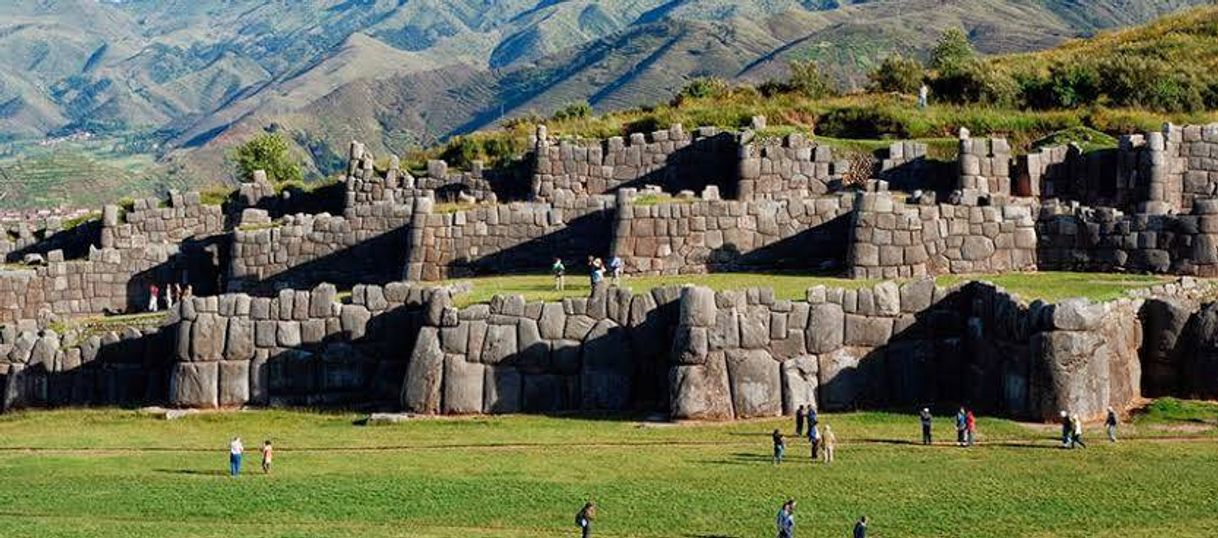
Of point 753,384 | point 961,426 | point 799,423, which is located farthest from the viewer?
point 753,384

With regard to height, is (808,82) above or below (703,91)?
below

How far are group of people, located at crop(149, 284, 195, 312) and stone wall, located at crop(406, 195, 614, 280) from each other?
26.0ft

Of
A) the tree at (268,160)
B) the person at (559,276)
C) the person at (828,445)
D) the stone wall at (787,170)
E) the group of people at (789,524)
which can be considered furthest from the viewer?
the tree at (268,160)

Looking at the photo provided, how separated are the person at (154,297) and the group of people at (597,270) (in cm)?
1251

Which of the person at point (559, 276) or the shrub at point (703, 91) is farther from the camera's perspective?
the shrub at point (703, 91)

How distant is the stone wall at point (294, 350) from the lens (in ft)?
126

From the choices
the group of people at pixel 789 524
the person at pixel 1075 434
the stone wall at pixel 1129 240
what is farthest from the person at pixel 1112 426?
the stone wall at pixel 1129 240

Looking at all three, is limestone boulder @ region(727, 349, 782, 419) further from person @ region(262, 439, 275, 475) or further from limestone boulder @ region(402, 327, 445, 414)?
person @ region(262, 439, 275, 475)

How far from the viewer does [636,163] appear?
176ft

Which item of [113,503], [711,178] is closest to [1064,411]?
[113,503]

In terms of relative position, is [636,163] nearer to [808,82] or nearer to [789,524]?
[808,82]

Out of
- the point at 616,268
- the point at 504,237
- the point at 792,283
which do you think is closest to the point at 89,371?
the point at 504,237

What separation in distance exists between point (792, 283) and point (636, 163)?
47.2 ft

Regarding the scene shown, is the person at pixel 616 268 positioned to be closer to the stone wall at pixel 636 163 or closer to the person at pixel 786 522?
the stone wall at pixel 636 163
